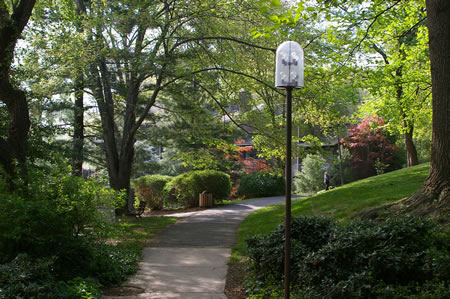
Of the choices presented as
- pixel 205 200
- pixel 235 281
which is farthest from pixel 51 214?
pixel 205 200

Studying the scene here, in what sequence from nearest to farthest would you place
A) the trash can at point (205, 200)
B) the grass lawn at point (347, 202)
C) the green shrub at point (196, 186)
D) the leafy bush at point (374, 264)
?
the leafy bush at point (374, 264)
the grass lawn at point (347, 202)
the trash can at point (205, 200)
the green shrub at point (196, 186)

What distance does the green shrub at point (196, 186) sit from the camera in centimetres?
2092

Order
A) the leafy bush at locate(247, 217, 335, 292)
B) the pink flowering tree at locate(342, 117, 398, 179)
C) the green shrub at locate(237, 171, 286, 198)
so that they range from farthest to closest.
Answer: the pink flowering tree at locate(342, 117, 398, 179), the green shrub at locate(237, 171, 286, 198), the leafy bush at locate(247, 217, 335, 292)

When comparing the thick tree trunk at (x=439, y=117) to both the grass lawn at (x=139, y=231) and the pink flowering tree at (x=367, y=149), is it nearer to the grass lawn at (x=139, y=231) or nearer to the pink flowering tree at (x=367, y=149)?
the grass lawn at (x=139, y=231)

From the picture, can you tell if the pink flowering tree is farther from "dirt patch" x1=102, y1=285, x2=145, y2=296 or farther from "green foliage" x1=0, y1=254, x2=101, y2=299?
"green foliage" x1=0, y1=254, x2=101, y2=299

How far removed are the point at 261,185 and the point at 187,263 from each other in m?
18.8

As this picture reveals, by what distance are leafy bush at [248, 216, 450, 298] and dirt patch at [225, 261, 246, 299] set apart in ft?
0.64

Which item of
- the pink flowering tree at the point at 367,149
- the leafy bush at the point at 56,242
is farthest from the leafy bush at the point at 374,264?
the pink flowering tree at the point at 367,149

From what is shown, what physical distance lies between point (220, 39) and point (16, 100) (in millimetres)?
6632

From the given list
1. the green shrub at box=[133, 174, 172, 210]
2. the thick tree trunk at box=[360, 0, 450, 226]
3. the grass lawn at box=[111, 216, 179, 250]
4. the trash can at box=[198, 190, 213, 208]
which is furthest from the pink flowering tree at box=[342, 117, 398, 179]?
the thick tree trunk at box=[360, 0, 450, 226]

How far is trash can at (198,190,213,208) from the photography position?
20516 millimetres

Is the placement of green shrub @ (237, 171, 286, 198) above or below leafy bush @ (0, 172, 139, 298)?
above

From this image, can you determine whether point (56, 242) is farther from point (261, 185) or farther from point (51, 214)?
point (261, 185)

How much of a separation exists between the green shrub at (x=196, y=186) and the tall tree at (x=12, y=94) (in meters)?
12.2
